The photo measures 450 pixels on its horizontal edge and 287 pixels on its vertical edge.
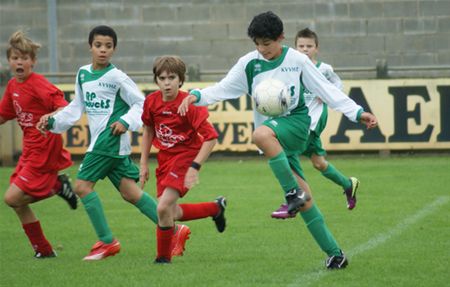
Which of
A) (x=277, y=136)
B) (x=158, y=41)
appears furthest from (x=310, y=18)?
(x=277, y=136)

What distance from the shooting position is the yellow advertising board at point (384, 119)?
16859 mm

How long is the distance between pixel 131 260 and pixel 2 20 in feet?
41.6

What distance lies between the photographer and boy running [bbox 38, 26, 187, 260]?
336 inches

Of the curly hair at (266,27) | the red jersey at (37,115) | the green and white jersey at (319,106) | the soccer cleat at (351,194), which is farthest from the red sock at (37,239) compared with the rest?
the soccer cleat at (351,194)

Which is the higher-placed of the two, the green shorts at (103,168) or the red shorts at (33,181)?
the green shorts at (103,168)

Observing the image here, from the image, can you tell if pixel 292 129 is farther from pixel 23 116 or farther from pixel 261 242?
pixel 23 116

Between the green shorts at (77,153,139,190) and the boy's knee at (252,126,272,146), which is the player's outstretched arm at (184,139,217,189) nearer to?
the boy's knee at (252,126,272,146)

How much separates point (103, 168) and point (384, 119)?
9.12 meters

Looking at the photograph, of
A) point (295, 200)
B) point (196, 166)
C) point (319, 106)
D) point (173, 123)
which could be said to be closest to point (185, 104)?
point (196, 166)

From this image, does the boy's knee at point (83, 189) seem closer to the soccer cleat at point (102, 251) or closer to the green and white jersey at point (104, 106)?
the green and white jersey at point (104, 106)

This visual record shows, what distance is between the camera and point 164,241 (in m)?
7.99

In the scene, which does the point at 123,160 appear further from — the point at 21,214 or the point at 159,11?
the point at 159,11

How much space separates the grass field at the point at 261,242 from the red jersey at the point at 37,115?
0.78 m

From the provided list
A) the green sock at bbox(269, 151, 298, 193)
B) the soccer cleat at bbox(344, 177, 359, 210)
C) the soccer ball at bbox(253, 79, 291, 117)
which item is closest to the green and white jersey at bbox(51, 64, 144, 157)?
the soccer ball at bbox(253, 79, 291, 117)
